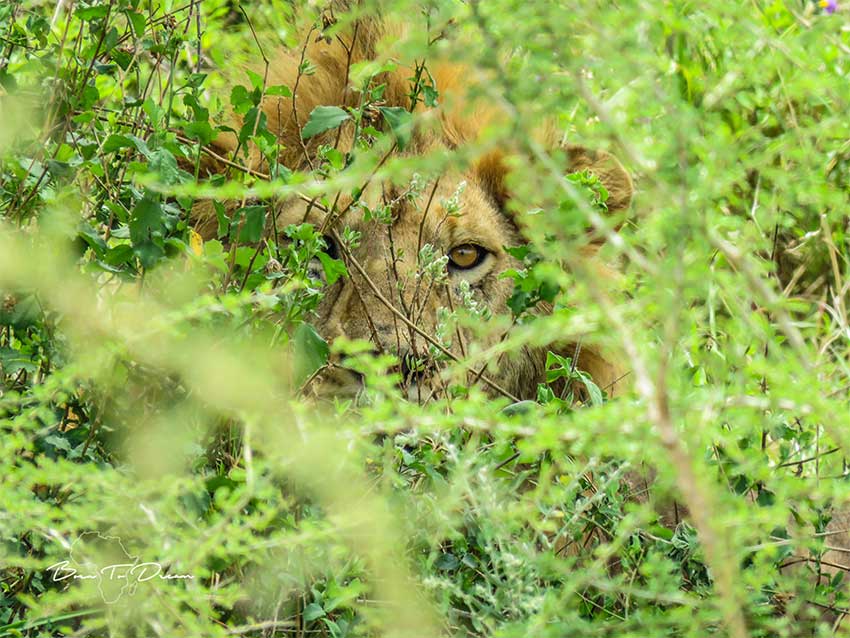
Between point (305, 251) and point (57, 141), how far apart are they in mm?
738

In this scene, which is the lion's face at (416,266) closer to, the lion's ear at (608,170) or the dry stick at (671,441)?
the lion's ear at (608,170)

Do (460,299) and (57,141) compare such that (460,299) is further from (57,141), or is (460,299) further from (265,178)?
(57,141)

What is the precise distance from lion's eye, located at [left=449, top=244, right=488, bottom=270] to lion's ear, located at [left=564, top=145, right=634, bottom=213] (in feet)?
1.30

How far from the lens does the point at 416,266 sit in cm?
304

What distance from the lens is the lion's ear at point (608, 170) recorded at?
3.46 metres

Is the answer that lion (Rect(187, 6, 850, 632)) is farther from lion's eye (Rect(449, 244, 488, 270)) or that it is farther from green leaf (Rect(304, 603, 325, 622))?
green leaf (Rect(304, 603, 325, 622))

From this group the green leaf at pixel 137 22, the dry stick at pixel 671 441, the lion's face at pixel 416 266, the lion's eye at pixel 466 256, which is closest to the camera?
the dry stick at pixel 671 441

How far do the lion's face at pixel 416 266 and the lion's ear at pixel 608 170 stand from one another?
1.13 feet

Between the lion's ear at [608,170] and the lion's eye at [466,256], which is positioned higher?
the lion's ear at [608,170]

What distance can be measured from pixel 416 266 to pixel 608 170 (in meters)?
0.88

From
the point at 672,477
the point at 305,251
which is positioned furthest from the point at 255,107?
the point at 672,477

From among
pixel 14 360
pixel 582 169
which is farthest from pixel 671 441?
pixel 582 169

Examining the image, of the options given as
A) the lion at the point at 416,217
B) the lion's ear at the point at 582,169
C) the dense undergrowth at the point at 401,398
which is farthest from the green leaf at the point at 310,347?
the lion's ear at the point at 582,169

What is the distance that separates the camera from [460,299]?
322cm
